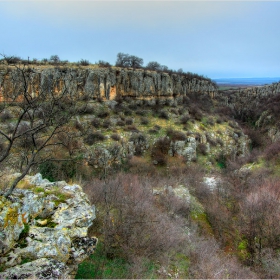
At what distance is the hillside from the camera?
6680mm

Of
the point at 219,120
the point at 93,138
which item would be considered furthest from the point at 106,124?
the point at 219,120

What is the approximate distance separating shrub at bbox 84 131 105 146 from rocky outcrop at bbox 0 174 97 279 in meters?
14.9

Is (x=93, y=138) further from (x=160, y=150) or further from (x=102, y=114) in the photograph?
(x=160, y=150)

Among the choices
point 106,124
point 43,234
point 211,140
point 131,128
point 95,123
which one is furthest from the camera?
point 211,140

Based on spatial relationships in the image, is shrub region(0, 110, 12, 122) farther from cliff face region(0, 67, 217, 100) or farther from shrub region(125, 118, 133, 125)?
shrub region(125, 118, 133, 125)

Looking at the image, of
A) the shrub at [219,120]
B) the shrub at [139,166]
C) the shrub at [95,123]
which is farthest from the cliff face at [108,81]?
the shrub at [139,166]

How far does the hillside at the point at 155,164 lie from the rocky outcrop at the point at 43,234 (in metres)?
1.13

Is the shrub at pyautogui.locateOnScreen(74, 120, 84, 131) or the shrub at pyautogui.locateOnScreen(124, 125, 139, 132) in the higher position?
the shrub at pyautogui.locateOnScreen(74, 120, 84, 131)

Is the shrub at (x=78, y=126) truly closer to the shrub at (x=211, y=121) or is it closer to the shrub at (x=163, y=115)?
the shrub at (x=163, y=115)

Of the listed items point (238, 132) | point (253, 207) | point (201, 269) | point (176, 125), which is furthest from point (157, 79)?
point (201, 269)

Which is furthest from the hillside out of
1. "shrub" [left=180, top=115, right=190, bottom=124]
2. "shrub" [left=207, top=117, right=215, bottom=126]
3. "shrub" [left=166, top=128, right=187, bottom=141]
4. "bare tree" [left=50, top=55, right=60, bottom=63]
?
"bare tree" [left=50, top=55, right=60, bottom=63]

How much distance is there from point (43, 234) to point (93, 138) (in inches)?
672

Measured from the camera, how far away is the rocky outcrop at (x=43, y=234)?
151 inches

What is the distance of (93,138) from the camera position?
2125 centimetres
